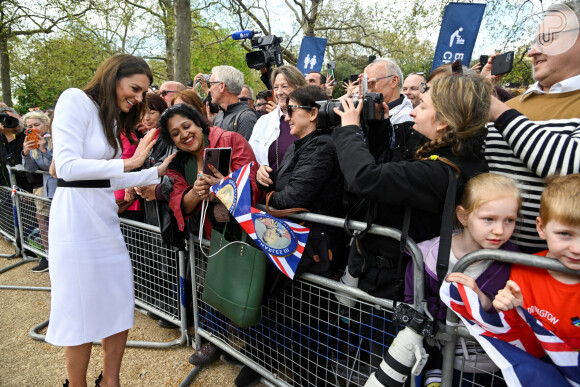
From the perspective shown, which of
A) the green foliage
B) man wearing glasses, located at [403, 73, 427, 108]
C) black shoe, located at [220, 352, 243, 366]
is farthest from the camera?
the green foliage

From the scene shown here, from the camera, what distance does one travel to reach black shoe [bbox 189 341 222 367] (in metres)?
2.75

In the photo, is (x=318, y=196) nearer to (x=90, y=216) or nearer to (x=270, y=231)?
(x=270, y=231)

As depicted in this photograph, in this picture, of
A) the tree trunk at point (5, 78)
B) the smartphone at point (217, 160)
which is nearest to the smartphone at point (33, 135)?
the smartphone at point (217, 160)

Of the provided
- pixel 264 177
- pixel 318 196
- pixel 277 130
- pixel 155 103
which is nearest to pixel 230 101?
pixel 155 103

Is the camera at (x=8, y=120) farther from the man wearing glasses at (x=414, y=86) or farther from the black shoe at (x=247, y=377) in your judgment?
the man wearing glasses at (x=414, y=86)

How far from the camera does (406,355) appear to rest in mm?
1383

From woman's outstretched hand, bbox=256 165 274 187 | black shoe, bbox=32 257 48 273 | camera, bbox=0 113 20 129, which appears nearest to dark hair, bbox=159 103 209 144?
woman's outstretched hand, bbox=256 165 274 187

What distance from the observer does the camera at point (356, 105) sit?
1.80 m

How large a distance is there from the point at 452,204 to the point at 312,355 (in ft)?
4.49

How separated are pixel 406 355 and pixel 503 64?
244cm

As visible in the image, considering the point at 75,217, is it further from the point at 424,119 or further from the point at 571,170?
the point at 571,170

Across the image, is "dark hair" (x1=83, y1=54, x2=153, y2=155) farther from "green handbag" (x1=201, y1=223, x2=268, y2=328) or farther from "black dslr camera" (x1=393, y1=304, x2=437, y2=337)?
"black dslr camera" (x1=393, y1=304, x2=437, y2=337)

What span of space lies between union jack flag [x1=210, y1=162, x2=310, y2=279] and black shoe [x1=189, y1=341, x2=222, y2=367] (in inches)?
50.3

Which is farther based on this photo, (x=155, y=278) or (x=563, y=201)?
(x=155, y=278)
